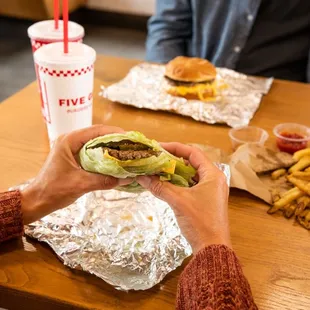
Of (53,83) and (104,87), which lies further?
(104,87)

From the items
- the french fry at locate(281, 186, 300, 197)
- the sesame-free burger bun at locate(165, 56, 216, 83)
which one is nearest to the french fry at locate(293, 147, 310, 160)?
the french fry at locate(281, 186, 300, 197)

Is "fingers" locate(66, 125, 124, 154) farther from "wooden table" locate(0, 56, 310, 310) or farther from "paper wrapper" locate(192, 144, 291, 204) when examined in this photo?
"paper wrapper" locate(192, 144, 291, 204)

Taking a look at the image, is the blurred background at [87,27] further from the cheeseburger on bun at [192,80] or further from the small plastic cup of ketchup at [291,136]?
the small plastic cup of ketchup at [291,136]

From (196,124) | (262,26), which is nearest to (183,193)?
(196,124)

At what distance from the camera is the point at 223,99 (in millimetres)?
1526

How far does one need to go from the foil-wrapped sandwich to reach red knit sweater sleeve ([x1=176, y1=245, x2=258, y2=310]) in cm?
16

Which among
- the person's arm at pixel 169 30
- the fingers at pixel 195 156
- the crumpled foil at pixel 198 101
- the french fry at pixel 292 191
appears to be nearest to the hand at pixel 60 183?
the fingers at pixel 195 156

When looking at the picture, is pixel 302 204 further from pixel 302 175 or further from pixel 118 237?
pixel 118 237

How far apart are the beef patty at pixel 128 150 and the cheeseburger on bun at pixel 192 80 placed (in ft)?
2.22

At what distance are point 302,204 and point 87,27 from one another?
4.24 m

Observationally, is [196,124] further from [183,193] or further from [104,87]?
[183,193]

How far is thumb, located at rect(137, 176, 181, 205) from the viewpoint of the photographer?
31.9 inches

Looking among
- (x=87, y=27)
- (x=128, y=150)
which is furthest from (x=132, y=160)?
(x=87, y=27)

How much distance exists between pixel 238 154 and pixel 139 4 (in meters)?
3.86
